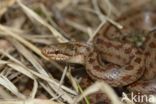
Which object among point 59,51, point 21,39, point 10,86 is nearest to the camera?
point 10,86

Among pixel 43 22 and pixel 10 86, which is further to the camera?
pixel 43 22

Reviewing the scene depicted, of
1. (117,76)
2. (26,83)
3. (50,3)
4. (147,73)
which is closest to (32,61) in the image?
(26,83)

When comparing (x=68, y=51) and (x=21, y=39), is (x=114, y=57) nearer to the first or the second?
(x=68, y=51)

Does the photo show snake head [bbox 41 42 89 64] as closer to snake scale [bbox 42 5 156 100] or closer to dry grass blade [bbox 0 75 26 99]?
snake scale [bbox 42 5 156 100]

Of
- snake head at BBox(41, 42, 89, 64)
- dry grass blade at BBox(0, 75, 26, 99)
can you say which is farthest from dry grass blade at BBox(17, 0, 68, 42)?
dry grass blade at BBox(0, 75, 26, 99)

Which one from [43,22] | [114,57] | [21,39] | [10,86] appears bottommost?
[10,86]

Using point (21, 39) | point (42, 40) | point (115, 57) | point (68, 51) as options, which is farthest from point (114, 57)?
point (21, 39)

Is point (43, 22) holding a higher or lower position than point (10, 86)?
higher
